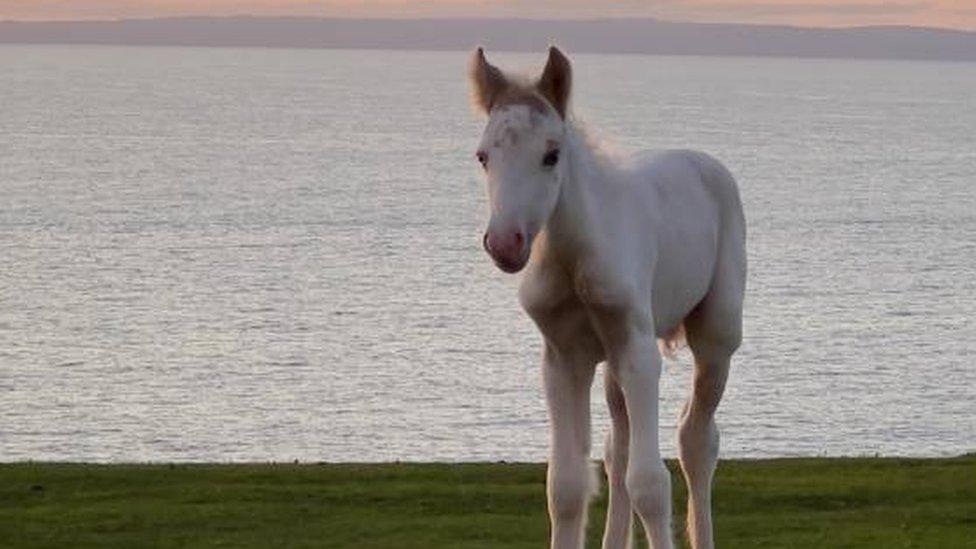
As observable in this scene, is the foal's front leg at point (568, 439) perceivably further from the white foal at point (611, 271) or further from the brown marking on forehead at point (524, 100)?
the brown marking on forehead at point (524, 100)

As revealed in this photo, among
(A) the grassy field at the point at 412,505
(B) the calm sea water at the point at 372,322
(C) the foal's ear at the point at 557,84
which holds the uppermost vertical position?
(B) the calm sea water at the point at 372,322

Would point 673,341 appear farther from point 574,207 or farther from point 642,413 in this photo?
point 574,207

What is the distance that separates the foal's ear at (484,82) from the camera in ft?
28.8

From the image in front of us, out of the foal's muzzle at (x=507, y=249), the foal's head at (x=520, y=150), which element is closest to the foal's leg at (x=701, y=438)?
the foal's head at (x=520, y=150)

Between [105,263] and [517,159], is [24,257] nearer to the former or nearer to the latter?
[105,263]

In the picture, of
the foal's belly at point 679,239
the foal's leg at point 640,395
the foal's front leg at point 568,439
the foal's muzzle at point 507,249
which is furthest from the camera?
the foal's belly at point 679,239

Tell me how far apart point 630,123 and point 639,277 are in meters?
181

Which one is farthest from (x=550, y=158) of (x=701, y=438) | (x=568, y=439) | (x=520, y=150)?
(x=701, y=438)

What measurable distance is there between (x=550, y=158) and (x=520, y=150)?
184 millimetres

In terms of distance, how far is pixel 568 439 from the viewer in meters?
A: 9.54

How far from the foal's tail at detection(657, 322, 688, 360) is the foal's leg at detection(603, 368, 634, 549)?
21.9 inches

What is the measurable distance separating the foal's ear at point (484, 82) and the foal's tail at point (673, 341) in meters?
2.24

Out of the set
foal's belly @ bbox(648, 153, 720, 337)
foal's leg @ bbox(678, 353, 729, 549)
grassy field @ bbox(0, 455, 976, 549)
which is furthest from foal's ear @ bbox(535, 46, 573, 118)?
grassy field @ bbox(0, 455, 976, 549)

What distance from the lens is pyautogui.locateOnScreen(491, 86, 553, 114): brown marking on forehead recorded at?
340 inches
